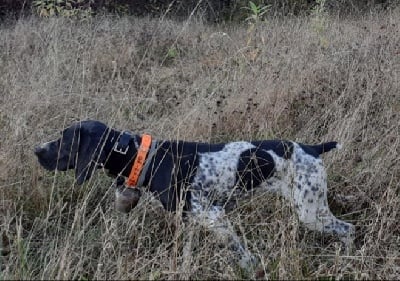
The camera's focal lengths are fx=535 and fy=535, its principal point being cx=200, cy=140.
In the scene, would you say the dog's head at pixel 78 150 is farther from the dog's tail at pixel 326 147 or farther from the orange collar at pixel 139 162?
the dog's tail at pixel 326 147

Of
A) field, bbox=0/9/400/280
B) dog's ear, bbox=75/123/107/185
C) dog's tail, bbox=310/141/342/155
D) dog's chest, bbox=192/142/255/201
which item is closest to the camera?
field, bbox=0/9/400/280

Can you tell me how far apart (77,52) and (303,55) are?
261 cm

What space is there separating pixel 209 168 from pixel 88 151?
729 millimetres

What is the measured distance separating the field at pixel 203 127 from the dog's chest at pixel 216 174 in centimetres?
17

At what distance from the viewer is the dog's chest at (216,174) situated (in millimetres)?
3223

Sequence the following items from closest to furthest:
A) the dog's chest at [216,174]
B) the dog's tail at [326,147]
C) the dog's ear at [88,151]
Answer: the dog's ear at [88,151], the dog's chest at [216,174], the dog's tail at [326,147]

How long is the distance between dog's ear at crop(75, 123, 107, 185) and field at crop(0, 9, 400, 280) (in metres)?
0.13

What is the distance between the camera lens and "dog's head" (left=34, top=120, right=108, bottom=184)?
3043mm

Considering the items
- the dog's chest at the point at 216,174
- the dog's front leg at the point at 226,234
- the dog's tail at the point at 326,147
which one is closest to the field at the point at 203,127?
the dog's front leg at the point at 226,234

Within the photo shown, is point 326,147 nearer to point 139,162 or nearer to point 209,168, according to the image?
point 209,168

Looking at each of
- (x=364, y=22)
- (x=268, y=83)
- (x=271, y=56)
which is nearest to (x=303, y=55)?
(x=271, y=56)

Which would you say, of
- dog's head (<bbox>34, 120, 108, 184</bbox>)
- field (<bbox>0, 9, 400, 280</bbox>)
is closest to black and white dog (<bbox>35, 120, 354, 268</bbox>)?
dog's head (<bbox>34, 120, 108, 184</bbox>)

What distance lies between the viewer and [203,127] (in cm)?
446

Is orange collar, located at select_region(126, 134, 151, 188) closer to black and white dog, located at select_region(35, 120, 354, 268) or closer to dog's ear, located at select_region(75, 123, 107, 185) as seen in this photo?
black and white dog, located at select_region(35, 120, 354, 268)
